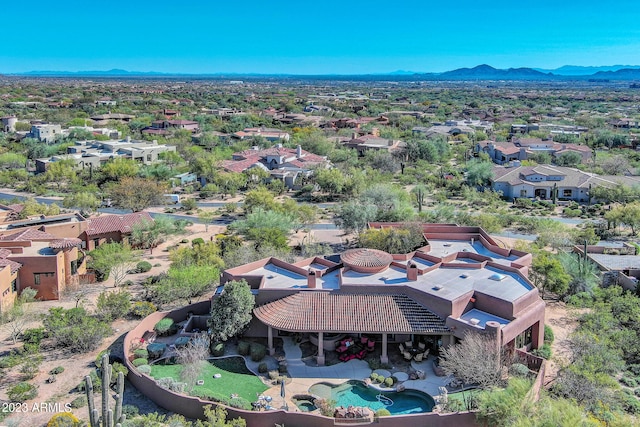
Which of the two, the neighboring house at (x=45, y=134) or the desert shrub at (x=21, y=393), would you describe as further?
the neighboring house at (x=45, y=134)

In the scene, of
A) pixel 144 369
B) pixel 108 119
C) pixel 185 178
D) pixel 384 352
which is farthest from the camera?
pixel 108 119

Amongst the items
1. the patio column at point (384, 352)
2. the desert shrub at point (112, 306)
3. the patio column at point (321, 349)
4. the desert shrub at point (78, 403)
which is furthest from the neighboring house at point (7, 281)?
the patio column at point (384, 352)

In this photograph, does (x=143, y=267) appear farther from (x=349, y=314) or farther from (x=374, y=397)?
(x=374, y=397)

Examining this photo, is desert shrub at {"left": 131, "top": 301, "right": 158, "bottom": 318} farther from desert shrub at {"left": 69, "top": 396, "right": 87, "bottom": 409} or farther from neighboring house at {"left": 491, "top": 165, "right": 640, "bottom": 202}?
neighboring house at {"left": 491, "top": 165, "right": 640, "bottom": 202}

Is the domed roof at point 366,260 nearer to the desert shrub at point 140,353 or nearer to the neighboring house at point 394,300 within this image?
the neighboring house at point 394,300

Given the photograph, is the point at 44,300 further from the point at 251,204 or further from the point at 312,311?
the point at 251,204

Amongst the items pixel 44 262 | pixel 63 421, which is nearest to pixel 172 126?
pixel 44 262

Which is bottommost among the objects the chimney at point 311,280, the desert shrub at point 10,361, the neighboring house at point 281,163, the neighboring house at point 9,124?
the desert shrub at point 10,361

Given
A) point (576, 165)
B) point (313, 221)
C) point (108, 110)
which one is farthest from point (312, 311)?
point (108, 110)
